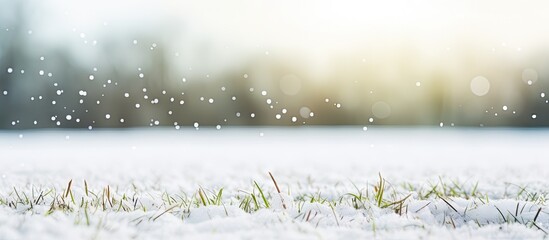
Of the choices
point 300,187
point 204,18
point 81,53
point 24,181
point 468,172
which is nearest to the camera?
point 300,187

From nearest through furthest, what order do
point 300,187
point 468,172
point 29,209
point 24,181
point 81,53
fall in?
point 29,209
point 300,187
point 24,181
point 468,172
point 81,53

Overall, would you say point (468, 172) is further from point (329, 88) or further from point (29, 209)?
point (329, 88)

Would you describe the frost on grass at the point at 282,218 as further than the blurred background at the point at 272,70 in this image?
No

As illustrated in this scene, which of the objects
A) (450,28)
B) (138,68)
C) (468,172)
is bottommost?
(468,172)

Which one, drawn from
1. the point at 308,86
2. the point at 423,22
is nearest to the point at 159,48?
the point at 308,86

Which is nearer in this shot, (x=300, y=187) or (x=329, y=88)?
(x=300, y=187)

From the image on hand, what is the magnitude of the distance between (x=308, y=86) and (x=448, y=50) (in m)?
3.85

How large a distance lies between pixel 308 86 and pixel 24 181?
39.8 feet

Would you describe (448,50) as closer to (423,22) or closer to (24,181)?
(423,22)

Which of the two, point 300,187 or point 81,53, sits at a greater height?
point 81,53

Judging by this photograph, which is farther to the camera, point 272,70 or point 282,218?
point 272,70

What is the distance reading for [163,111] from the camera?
1419 centimetres

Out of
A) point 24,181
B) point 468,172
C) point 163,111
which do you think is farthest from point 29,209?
point 163,111

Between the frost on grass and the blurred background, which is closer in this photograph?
the frost on grass
